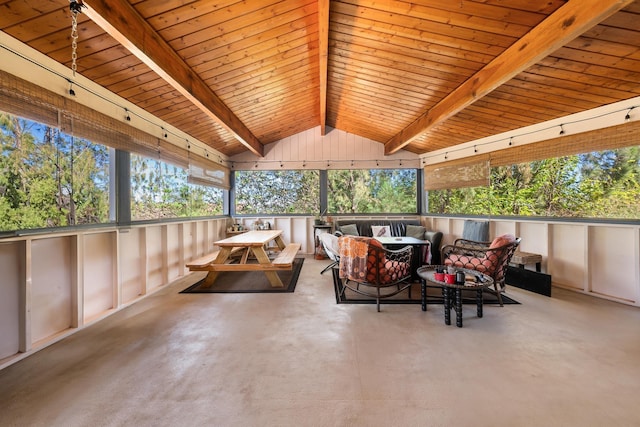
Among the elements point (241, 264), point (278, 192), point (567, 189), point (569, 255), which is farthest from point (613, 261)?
point (278, 192)

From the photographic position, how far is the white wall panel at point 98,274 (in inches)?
95.9

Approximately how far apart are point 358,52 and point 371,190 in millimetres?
3402

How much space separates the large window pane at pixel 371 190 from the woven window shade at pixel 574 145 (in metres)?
2.04

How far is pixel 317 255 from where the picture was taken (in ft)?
17.6

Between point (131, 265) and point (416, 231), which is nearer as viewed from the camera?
point (131, 265)

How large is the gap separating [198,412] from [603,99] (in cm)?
487

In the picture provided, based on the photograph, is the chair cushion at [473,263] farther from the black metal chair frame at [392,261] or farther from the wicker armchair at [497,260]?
the black metal chair frame at [392,261]

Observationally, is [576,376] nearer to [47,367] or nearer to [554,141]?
[554,141]

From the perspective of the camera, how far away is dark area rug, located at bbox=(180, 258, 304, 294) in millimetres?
3305

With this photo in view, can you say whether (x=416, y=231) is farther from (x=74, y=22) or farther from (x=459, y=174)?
(x=74, y=22)

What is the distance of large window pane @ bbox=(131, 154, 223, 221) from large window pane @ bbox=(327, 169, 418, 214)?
Result: 2982 millimetres

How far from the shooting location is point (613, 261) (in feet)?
9.73

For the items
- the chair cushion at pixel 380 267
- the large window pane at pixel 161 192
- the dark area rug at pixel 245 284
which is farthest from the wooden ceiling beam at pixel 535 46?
the large window pane at pixel 161 192

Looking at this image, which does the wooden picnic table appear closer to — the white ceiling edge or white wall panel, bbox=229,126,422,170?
white wall panel, bbox=229,126,422,170
